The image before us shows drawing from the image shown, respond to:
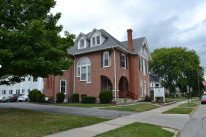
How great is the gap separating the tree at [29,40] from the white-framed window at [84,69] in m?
11.3

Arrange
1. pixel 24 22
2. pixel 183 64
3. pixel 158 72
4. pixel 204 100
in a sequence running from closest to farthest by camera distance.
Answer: pixel 24 22 < pixel 204 100 < pixel 183 64 < pixel 158 72

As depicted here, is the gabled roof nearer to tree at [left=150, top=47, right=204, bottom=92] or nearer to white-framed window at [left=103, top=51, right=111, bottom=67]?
white-framed window at [left=103, top=51, right=111, bottom=67]

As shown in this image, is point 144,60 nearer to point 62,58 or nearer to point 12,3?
point 62,58

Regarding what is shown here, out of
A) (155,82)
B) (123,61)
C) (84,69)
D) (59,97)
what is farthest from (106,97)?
(155,82)

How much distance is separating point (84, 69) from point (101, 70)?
2912 millimetres

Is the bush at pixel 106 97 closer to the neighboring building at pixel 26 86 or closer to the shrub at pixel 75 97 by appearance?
the shrub at pixel 75 97

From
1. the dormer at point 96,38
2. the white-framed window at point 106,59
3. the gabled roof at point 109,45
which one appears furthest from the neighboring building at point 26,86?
the white-framed window at point 106,59

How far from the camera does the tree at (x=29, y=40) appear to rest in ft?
34.8

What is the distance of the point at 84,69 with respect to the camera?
25328mm

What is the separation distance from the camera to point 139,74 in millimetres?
26438

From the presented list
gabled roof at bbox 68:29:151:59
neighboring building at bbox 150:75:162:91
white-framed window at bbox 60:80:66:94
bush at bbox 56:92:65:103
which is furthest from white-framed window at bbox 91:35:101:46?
neighboring building at bbox 150:75:162:91

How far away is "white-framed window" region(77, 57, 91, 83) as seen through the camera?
2483 cm

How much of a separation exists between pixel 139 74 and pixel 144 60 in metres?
3.87

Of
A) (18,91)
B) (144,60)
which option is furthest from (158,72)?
(18,91)
